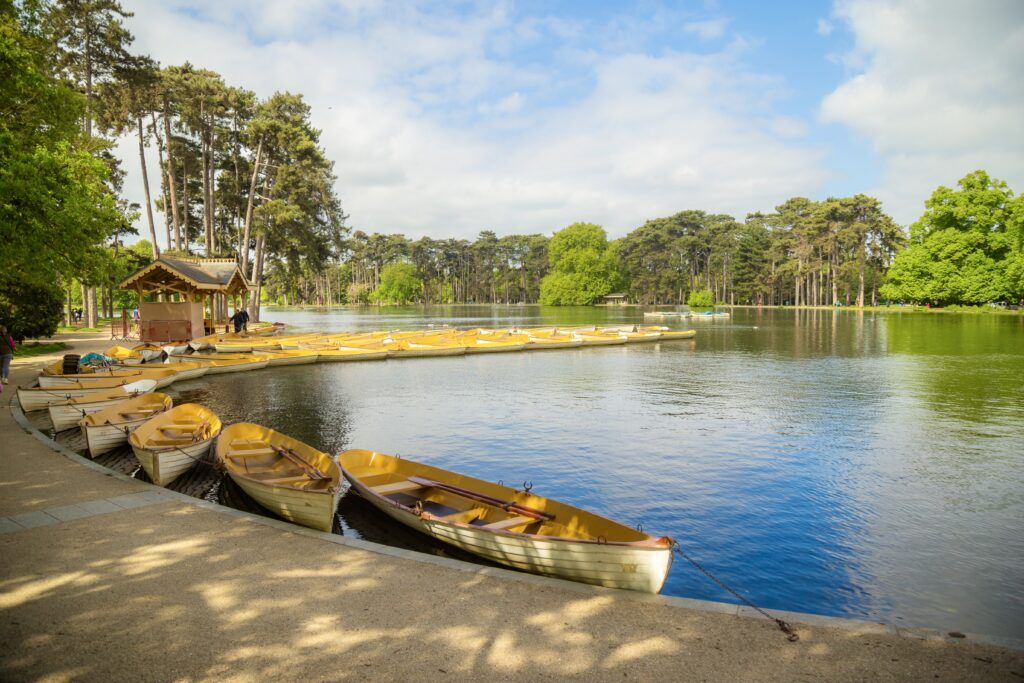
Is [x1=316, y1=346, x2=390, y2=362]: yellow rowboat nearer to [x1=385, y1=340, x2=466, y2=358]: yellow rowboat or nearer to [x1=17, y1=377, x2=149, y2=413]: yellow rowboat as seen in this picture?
[x1=385, y1=340, x2=466, y2=358]: yellow rowboat

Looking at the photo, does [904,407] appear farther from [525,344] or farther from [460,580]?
[525,344]

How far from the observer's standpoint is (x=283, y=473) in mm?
9680

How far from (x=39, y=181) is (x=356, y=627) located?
605 inches

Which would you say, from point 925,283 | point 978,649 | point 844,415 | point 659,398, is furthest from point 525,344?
point 925,283

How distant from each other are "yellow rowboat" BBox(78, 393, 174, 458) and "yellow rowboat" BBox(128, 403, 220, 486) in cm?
60

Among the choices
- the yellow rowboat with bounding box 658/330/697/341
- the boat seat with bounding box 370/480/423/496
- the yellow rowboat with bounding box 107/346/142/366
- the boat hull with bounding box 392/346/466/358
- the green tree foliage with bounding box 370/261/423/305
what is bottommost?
the boat seat with bounding box 370/480/423/496

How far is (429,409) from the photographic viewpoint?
18.7 metres

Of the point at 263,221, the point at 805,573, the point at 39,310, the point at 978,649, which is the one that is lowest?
the point at 805,573

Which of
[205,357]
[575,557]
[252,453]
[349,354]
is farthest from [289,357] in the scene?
[575,557]

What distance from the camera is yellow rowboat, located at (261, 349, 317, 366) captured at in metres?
28.1

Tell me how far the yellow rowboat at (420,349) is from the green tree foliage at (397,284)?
354 ft

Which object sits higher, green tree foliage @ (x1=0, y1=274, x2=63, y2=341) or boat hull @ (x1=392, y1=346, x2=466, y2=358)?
green tree foliage @ (x1=0, y1=274, x2=63, y2=341)

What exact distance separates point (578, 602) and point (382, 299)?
143629 millimetres

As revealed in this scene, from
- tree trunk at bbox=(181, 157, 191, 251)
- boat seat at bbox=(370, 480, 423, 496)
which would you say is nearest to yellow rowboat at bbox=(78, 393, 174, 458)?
boat seat at bbox=(370, 480, 423, 496)
